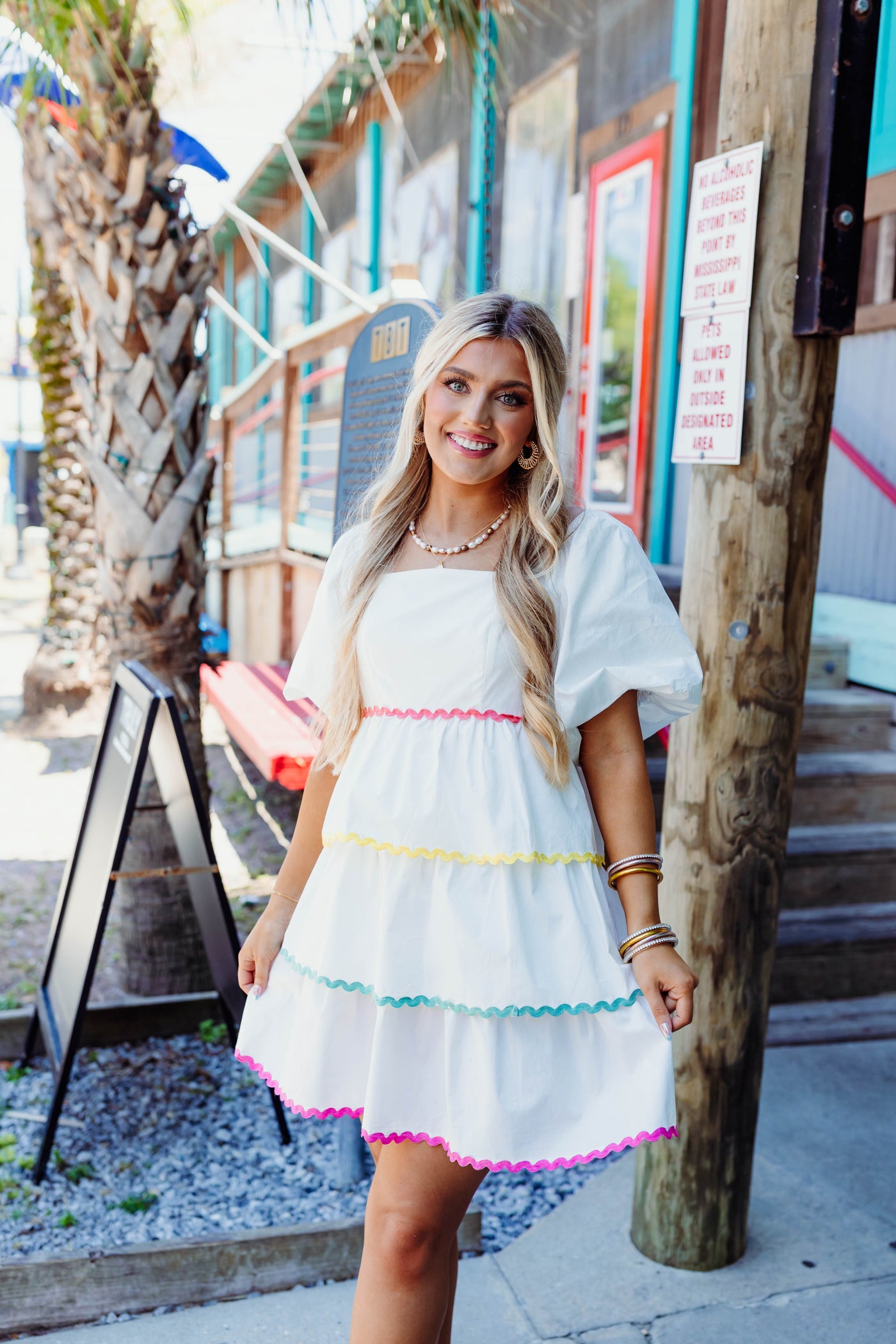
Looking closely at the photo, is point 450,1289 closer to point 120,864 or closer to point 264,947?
point 264,947

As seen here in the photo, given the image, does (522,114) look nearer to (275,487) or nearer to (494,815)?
(275,487)

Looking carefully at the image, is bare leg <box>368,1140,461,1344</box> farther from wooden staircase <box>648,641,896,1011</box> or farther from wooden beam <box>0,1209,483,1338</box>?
wooden staircase <box>648,641,896,1011</box>

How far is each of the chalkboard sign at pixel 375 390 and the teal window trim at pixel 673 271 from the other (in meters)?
2.75

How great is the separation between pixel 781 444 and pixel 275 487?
9.61m

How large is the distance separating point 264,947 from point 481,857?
491 millimetres

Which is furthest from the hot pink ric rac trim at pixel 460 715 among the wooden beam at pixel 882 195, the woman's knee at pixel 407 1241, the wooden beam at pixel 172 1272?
the wooden beam at pixel 882 195

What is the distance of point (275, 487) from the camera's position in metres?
11.7

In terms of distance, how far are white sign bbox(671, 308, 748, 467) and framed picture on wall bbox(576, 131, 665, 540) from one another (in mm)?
4194

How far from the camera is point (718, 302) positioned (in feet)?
8.07

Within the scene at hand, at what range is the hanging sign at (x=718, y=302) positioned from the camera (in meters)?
2.38

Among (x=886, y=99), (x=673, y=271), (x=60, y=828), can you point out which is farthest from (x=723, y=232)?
(x=60, y=828)

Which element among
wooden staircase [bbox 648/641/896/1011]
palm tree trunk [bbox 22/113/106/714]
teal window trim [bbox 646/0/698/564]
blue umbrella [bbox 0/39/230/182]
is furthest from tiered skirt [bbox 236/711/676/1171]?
palm tree trunk [bbox 22/113/106/714]

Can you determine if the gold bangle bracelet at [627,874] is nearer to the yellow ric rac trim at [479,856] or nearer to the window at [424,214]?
the yellow ric rac trim at [479,856]

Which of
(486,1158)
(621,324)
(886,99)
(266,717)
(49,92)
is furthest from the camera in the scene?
(621,324)
